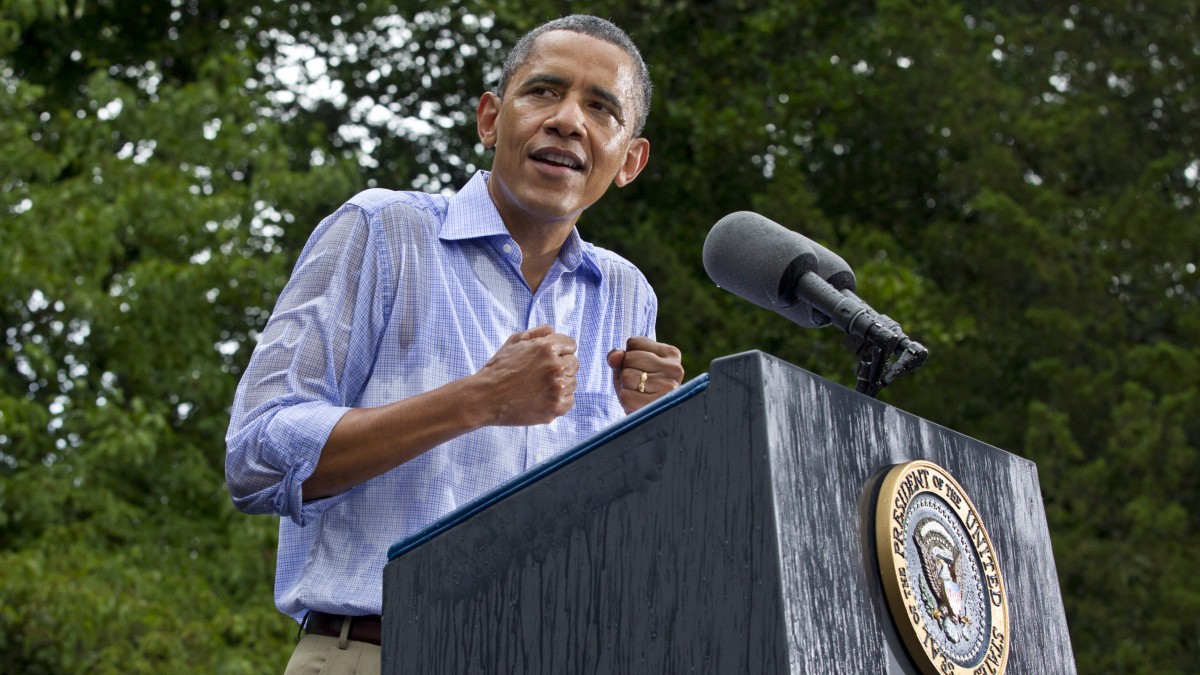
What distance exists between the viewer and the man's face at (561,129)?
2180 millimetres

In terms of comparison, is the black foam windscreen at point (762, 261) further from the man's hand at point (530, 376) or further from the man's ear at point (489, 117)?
the man's ear at point (489, 117)

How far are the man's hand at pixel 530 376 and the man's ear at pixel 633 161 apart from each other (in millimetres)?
634

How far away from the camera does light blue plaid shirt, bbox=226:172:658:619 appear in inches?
74.5

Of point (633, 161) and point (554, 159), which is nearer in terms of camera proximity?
point (554, 159)

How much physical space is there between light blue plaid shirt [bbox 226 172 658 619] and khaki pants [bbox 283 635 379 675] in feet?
0.15

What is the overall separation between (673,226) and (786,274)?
1005 cm

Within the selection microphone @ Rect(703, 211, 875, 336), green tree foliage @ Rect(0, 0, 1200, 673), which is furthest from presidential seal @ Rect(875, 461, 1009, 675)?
green tree foliage @ Rect(0, 0, 1200, 673)

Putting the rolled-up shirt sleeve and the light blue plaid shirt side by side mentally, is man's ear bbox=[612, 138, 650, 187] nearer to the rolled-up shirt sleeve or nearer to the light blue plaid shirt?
the light blue plaid shirt

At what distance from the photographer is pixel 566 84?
221cm

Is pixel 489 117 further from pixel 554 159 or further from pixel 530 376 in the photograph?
pixel 530 376

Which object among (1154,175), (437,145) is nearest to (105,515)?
(437,145)

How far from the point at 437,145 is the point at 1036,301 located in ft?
15.0

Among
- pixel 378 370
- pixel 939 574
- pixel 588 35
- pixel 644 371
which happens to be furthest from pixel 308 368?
pixel 939 574

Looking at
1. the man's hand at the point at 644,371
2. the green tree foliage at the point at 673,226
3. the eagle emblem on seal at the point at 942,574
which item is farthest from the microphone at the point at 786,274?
the green tree foliage at the point at 673,226
